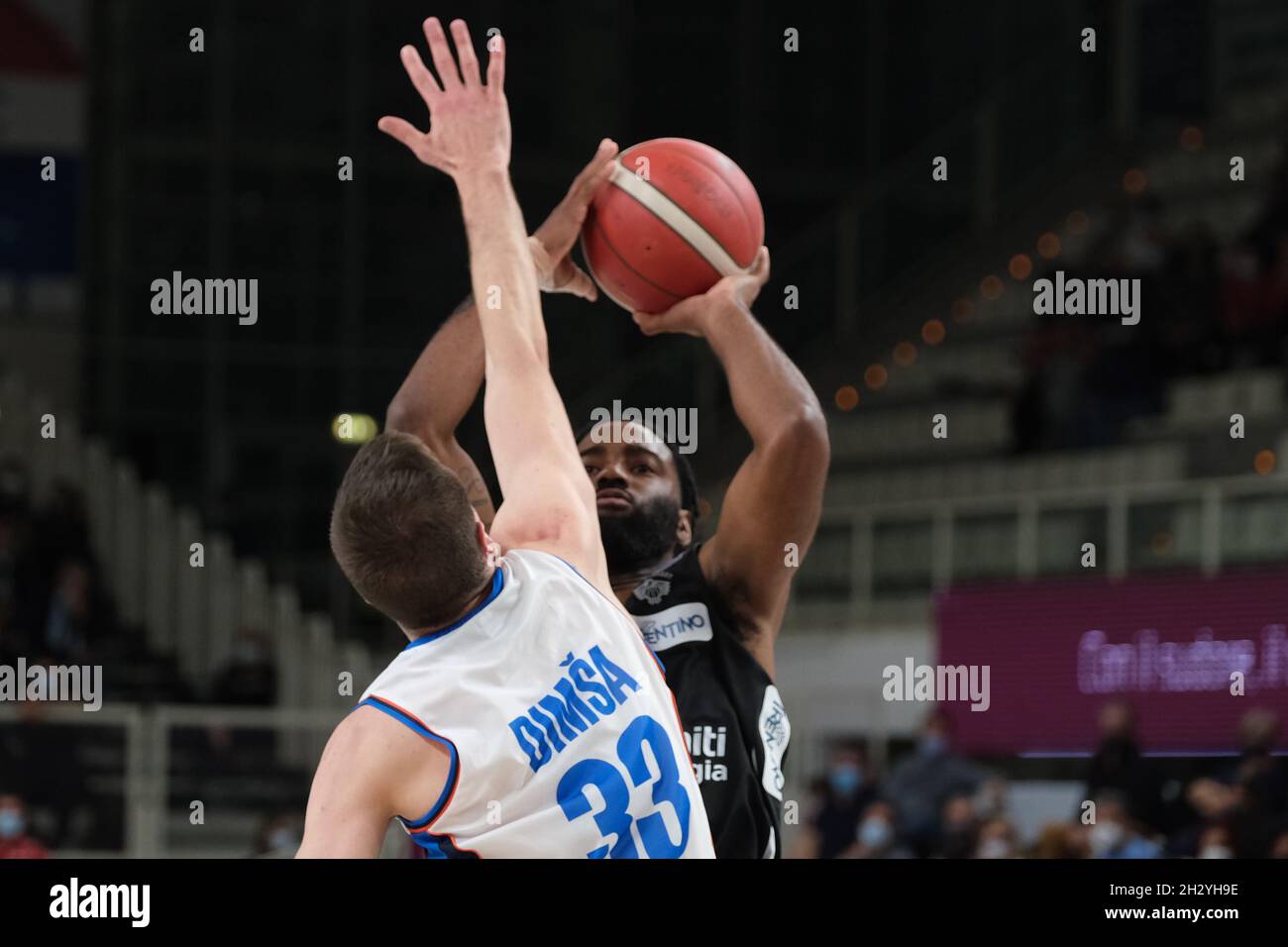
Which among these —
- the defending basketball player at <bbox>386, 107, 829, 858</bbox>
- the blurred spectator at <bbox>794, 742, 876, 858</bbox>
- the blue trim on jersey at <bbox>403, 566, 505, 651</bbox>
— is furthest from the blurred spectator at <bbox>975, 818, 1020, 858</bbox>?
the blue trim on jersey at <bbox>403, 566, 505, 651</bbox>

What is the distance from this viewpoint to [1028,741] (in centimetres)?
1091

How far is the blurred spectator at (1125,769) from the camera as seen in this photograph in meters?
9.27

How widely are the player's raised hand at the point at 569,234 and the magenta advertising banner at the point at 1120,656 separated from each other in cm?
611

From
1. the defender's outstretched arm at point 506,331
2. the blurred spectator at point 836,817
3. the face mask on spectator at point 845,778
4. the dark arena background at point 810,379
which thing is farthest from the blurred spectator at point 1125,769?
the defender's outstretched arm at point 506,331

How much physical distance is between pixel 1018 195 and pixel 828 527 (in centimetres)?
428

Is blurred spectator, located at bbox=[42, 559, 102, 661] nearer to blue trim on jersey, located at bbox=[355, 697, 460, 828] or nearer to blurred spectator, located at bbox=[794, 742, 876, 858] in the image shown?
blurred spectator, located at bbox=[794, 742, 876, 858]

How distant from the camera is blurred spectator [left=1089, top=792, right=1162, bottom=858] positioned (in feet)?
27.3

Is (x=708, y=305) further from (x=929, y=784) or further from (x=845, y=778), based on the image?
(x=845, y=778)

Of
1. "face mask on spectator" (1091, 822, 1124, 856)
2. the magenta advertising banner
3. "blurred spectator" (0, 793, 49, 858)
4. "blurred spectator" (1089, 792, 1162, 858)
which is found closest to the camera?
"blurred spectator" (1089, 792, 1162, 858)

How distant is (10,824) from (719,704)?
6849 mm

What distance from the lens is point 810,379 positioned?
15664mm

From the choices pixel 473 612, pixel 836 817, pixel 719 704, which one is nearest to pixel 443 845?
pixel 473 612

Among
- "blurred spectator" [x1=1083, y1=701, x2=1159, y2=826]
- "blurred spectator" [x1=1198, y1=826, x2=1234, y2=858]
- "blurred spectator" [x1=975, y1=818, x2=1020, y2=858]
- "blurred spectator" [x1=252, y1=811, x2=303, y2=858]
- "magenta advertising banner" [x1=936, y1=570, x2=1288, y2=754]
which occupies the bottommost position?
"blurred spectator" [x1=252, y1=811, x2=303, y2=858]

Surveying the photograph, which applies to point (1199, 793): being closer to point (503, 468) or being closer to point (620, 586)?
point (620, 586)
